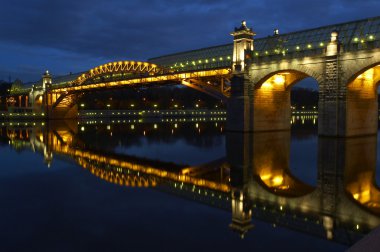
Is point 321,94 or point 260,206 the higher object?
point 321,94

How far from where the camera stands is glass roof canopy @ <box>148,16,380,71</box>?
99.2ft

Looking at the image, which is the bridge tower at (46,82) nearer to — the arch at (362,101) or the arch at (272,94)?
the arch at (272,94)

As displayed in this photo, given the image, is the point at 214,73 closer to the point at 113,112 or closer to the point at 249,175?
the point at 249,175

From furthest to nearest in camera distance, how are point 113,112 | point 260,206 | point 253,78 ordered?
point 113,112, point 253,78, point 260,206

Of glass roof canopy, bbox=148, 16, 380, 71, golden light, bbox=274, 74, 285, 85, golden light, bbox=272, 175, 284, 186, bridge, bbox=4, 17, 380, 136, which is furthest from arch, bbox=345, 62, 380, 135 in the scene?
golden light, bbox=272, 175, 284, 186

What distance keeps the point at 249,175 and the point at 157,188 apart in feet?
13.5

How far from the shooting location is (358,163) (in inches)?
719

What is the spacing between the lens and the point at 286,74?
37.4 metres

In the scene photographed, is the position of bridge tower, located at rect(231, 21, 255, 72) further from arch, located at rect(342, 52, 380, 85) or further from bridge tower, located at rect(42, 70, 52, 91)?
bridge tower, located at rect(42, 70, 52, 91)

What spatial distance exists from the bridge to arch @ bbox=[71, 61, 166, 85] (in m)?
0.23

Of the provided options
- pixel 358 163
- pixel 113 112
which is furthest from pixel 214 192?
pixel 113 112

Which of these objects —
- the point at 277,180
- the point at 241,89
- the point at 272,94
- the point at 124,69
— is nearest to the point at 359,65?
the point at 272,94

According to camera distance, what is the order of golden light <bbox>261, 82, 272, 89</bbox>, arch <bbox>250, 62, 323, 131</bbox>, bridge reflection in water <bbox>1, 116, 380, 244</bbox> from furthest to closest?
golden light <bbox>261, 82, 272, 89</bbox> → arch <bbox>250, 62, 323, 131</bbox> → bridge reflection in water <bbox>1, 116, 380, 244</bbox>

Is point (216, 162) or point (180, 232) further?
point (216, 162)
